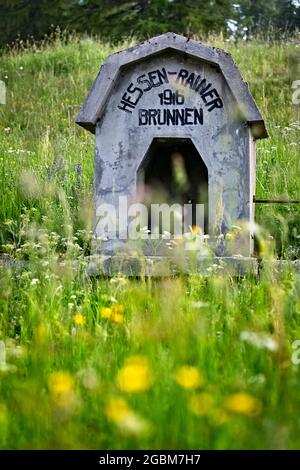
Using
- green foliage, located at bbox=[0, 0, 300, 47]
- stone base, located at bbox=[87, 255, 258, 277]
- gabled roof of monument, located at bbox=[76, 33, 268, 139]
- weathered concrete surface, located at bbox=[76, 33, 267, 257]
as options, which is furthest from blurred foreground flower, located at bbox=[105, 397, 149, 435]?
green foliage, located at bbox=[0, 0, 300, 47]

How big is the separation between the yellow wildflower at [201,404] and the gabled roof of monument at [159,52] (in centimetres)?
251

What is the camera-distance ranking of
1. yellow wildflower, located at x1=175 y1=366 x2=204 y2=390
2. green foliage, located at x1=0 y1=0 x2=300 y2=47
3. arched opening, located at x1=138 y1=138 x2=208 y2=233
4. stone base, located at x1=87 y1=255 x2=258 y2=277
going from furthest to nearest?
green foliage, located at x1=0 y1=0 x2=300 y2=47
arched opening, located at x1=138 y1=138 x2=208 y2=233
stone base, located at x1=87 y1=255 x2=258 y2=277
yellow wildflower, located at x1=175 y1=366 x2=204 y2=390

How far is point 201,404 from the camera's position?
1877 millimetres

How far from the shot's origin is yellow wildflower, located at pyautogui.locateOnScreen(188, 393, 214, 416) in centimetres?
184

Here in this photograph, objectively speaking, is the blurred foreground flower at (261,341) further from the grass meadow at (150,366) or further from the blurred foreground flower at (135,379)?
the blurred foreground flower at (135,379)

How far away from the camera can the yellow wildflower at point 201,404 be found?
1843 millimetres

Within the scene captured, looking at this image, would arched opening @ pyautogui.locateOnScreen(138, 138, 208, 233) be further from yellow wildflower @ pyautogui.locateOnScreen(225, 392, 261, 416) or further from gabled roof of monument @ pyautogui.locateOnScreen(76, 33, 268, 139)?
yellow wildflower @ pyautogui.locateOnScreen(225, 392, 261, 416)

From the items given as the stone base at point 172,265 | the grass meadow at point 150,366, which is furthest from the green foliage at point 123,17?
the grass meadow at point 150,366

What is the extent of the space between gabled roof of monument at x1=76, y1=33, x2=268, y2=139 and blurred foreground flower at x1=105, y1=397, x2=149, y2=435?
2.56 meters

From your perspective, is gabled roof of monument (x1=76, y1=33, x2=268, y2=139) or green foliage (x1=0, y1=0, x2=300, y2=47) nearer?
gabled roof of monument (x1=76, y1=33, x2=268, y2=139)

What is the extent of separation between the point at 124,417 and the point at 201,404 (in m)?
0.33
